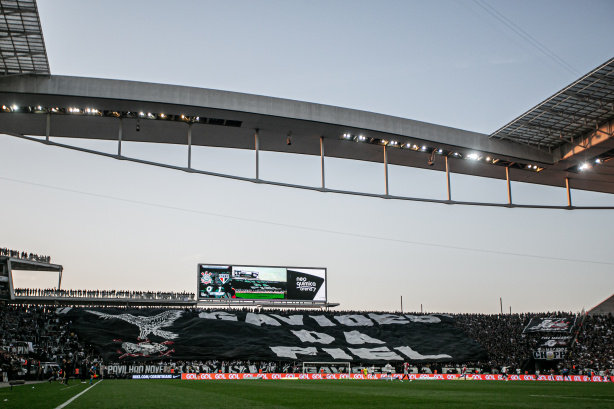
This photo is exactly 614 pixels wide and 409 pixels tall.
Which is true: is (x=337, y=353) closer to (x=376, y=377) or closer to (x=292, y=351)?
(x=292, y=351)

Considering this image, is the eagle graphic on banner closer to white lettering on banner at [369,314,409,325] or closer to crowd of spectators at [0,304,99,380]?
crowd of spectators at [0,304,99,380]

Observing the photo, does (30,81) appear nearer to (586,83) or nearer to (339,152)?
(339,152)

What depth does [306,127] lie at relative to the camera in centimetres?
1722

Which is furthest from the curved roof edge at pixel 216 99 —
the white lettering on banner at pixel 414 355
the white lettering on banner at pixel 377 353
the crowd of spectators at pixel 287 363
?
the white lettering on banner at pixel 414 355

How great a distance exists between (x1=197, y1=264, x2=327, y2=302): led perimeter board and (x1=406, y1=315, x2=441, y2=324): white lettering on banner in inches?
375

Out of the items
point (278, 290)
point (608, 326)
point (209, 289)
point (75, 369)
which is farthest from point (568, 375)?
point (75, 369)

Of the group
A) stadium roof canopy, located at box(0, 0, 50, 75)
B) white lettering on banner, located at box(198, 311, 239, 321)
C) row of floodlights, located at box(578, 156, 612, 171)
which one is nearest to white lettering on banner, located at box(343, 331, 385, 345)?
white lettering on banner, located at box(198, 311, 239, 321)

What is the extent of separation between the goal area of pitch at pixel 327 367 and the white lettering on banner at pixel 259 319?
6664 millimetres

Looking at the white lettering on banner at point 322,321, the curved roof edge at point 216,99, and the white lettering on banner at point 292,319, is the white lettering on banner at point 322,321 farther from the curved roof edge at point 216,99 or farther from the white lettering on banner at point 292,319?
the curved roof edge at point 216,99

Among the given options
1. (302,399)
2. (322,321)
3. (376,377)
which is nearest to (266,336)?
(322,321)

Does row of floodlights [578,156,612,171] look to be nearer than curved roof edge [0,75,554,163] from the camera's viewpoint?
No

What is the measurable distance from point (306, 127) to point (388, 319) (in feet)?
151

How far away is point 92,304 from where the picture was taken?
59469 millimetres

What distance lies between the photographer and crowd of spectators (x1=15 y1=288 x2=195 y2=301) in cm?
5698
